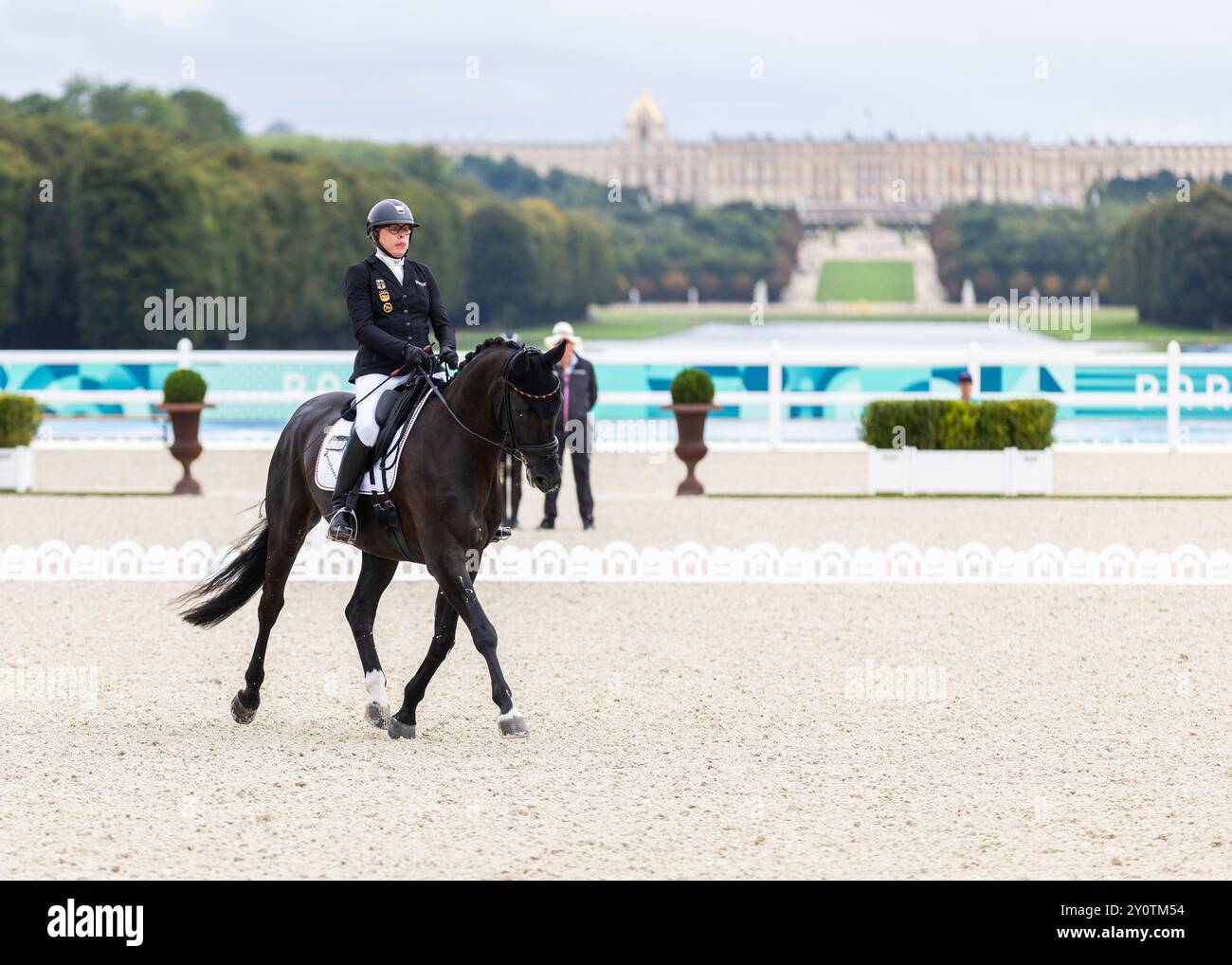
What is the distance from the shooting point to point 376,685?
793cm

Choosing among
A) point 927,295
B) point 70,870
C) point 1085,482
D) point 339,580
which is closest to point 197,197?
point 1085,482

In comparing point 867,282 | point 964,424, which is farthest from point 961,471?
point 867,282

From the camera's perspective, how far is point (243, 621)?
36.1 feet

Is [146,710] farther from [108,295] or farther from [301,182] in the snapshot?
[301,182]

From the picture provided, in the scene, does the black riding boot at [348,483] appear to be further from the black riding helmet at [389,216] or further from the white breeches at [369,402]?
the black riding helmet at [389,216]

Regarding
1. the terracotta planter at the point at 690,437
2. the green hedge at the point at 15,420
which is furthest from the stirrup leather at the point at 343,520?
the green hedge at the point at 15,420

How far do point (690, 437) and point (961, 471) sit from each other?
256 centimetres

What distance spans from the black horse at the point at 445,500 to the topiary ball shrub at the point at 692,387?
10.4 meters

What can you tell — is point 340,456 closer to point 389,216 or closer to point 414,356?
point 414,356

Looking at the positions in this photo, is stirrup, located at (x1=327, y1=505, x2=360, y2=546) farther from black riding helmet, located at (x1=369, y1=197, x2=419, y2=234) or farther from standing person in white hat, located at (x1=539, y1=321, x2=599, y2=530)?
standing person in white hat, located at (x1=539, y1=321, x2=599, y2=530)

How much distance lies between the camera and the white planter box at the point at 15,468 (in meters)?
18.9

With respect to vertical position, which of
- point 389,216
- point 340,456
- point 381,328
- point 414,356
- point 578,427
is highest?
point 389,216

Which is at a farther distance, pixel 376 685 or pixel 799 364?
pixel 799 364

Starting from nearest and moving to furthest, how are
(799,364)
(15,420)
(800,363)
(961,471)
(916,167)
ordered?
(961,471)
(15,420)
(800,363)
(799,364)
(916,167)
